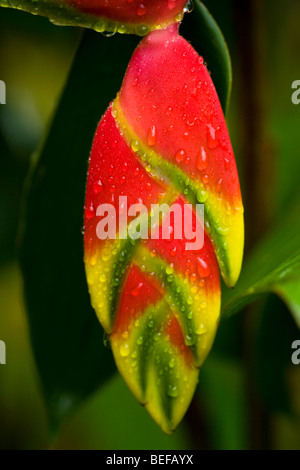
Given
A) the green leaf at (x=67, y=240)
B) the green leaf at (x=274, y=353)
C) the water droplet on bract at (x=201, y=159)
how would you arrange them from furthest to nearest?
1. the green leaf at (x=274, y=353)
2. the green leaf at (x=67, y=240)
3. the water droplet on bract at (x=201, y=159)

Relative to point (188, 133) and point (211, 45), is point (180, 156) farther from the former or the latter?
point (211, 45)

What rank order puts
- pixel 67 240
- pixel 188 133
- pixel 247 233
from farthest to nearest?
pixel 247 233 < pixel 67 240 < pixel 188 133

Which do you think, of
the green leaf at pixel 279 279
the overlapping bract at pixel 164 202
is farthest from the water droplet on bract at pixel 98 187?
the green leaf at pixel 279 279

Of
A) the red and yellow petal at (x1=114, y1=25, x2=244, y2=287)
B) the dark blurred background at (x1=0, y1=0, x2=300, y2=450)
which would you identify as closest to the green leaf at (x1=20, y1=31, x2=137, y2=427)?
the dark blurred background at (x1=0, y1=0, x2=300, y2=450)

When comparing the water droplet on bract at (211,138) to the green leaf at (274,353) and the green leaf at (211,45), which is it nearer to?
the green leaf at (211,45)

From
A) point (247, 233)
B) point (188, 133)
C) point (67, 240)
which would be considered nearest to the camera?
point (188, 133)

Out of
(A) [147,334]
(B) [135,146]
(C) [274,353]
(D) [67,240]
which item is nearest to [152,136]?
(B) [135,146]

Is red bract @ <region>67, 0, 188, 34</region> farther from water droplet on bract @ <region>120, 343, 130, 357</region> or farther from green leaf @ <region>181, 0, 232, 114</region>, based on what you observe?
water droplet on bract @ <region>120, 343, 130, 357</region>
